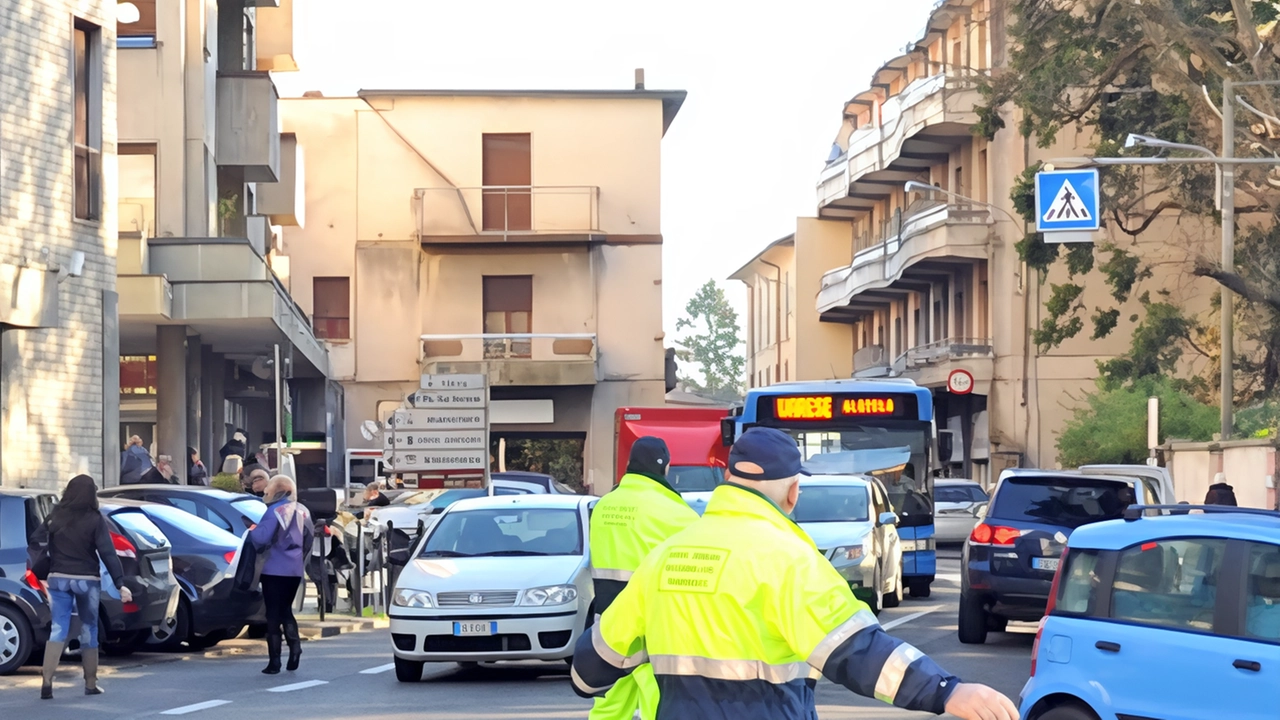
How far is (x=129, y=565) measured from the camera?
1627 centimetres

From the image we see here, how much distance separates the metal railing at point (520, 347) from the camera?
151ft

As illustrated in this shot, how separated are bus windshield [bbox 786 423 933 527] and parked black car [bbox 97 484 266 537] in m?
8.19

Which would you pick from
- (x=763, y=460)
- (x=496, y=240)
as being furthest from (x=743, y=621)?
(x=496, y=240)

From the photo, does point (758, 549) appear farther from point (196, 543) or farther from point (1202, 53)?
point (1202, 53)

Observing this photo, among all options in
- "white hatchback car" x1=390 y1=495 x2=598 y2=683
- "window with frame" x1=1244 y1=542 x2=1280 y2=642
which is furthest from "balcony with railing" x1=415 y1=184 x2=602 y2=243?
"window with frame" x1=1244 y1=542 x2=1280 y2=642

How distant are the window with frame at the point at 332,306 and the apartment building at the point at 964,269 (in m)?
15.5

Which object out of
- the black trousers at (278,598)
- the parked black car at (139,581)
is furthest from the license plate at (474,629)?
the parked black car at (139,581)

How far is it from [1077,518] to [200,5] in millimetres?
17847

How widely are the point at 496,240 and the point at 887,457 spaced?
897 inches

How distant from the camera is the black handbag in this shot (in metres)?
14.3

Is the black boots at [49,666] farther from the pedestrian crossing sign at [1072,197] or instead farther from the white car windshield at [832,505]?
the pedestrian crossing sign at [1072,197]

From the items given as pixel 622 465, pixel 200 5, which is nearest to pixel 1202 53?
pixel 622 465

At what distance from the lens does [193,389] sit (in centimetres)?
3155

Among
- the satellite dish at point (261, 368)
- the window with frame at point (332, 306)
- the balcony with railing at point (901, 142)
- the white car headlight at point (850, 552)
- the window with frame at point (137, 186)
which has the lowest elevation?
the white car headlight at point (850, 552)
